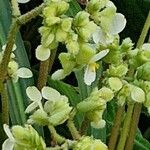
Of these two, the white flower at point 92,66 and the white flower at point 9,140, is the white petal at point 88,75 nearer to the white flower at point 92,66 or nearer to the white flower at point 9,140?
the white flower at point 92,66

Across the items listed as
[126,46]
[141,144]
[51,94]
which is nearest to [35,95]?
[51,94]

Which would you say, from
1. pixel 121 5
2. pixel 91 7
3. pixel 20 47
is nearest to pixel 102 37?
pixel 91 7

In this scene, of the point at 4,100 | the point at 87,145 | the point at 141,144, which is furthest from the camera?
the point at 141,144

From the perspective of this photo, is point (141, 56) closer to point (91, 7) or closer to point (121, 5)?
point (91, 7)

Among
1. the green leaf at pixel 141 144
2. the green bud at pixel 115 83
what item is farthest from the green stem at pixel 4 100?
the green leaf at pixel 141 144

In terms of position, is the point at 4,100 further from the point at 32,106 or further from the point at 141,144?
the point at 141,144

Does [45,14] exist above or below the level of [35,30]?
above

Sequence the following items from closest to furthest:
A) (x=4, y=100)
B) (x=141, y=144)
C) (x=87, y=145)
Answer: (x=87, y=145)
(x=4, y=100)
(x=141, y=144)
